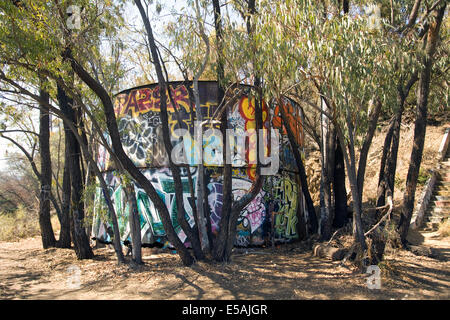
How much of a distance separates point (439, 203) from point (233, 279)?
32.8 ft

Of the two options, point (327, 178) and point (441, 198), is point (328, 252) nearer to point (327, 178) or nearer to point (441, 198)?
point (327, 178)

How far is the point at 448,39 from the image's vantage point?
1073 cm

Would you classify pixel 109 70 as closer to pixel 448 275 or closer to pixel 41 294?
pixel 41 294

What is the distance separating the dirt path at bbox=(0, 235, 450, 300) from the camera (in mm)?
6980

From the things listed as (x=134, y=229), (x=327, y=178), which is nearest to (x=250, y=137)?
(x=327, y=178)

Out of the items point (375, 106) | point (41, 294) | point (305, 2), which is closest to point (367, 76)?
point (305, 2)

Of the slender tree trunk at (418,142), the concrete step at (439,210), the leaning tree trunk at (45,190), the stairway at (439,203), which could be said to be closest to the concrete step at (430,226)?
the stairway at (439,203)

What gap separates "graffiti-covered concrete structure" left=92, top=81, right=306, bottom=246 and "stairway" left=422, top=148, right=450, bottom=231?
5.05 metres

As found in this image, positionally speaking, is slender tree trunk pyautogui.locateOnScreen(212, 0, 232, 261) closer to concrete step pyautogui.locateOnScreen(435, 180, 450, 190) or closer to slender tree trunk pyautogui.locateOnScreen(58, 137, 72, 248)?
slender tree trunk pyautogui.locateOnScreen(58, 137, 72, 248)

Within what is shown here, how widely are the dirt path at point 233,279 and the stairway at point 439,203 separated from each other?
266 centimetres

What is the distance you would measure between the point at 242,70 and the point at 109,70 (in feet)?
16.1

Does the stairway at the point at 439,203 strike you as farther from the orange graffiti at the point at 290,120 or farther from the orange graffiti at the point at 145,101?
the orange graffiti at the point at 145,101

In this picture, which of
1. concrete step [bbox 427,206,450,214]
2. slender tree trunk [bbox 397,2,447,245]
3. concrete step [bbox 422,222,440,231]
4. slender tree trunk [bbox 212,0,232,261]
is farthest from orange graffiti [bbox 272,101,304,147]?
concrete step [bbox 427,206,450,214]

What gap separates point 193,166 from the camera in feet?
38.2
